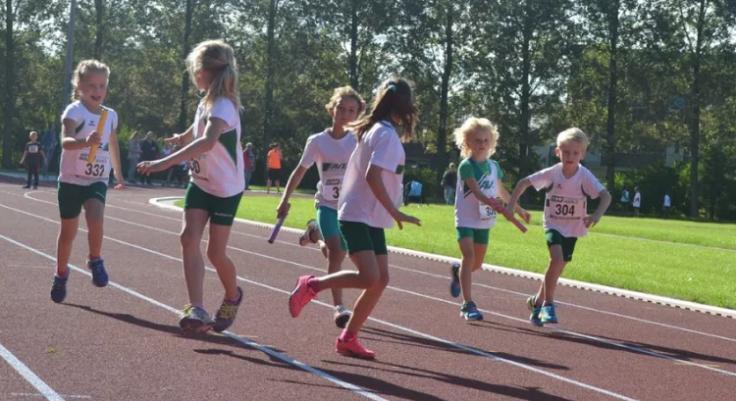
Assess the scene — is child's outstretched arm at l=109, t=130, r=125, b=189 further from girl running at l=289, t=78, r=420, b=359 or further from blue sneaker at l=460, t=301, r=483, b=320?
blue sneaker at l=460, t=301, r=483, b=320

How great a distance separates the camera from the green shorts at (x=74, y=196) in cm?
1003

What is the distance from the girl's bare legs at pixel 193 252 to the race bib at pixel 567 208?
3611 millimetres

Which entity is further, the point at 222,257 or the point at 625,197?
the point at 625,197

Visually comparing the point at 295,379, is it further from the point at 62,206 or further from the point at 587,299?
the point at 587,299

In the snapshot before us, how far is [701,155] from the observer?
205 feet

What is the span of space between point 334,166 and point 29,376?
356 cm

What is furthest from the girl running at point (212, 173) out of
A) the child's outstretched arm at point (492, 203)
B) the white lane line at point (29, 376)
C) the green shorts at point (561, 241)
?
the green shorts at point (561, 241)

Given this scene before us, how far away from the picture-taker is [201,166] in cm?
810

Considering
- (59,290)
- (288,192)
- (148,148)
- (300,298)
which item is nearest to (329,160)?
(288,192)

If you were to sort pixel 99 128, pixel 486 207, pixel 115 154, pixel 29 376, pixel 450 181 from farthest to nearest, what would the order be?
pixel 450 181 → pixel 486 207 → pixel 115 154 → pixel 99 128 → pixel 29 376

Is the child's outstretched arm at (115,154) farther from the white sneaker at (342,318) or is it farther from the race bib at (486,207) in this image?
the race bib at (486,207)

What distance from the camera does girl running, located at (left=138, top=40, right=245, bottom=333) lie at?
8.05m

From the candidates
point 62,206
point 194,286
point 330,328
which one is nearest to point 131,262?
point 62,206

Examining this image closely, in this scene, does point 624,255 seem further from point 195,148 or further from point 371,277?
point 195,148
